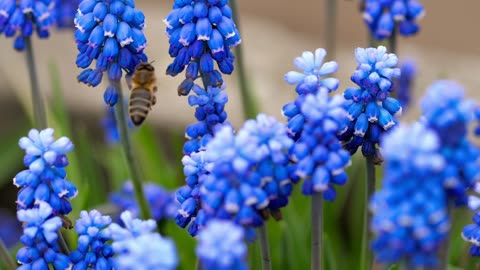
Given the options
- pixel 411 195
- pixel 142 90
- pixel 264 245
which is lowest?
pixel 264 245

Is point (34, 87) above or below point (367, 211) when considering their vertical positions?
above

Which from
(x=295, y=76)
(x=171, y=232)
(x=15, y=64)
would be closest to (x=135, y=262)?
(x=295, y=76)

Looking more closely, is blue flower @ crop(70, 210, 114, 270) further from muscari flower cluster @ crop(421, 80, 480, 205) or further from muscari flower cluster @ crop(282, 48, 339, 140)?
muscari flower cluster @ crop(421, 80, 480, 205)

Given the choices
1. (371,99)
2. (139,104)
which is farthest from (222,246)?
(139,104)

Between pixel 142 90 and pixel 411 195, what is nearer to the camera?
pixel 411 195

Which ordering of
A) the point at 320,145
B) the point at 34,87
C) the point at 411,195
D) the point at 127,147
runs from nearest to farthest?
the point at 411,195
the point at 320,145
the point at 127,147
the point at 34,87

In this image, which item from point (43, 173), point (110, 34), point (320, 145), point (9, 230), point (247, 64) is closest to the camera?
point (320, 145)

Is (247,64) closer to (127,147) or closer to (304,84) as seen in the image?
(127,147)

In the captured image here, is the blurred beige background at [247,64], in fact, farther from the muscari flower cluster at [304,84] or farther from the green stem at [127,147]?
the muscari flower cluster at [304,84]
